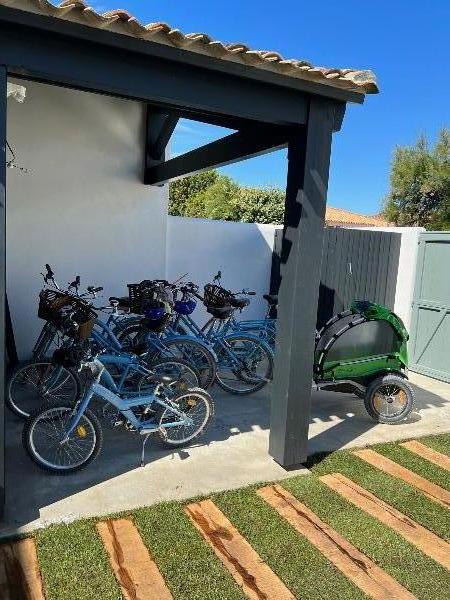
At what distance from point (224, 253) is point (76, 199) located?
2.62 metres

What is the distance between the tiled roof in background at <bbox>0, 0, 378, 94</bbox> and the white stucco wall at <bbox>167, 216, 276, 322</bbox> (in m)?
4.49

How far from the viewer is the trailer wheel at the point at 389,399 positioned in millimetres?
4672

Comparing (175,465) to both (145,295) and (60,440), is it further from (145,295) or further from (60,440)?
(145,295)

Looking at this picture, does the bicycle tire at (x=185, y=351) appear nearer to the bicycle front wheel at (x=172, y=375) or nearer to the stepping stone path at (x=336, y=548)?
the bicycle front wheel at (x=172, y=375)

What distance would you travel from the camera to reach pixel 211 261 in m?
7.79

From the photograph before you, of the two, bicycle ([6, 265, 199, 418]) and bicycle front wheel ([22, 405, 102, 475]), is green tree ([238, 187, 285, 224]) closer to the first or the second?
bicycle ([6, 265, 199, 418])

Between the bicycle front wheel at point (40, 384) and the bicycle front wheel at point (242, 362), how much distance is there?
162 cm

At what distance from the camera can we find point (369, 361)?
4.77 m

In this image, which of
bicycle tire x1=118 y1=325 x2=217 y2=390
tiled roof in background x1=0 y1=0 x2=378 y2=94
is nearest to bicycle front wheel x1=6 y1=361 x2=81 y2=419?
bicycle tire x1=118 y1=325 x2=217 y2=390

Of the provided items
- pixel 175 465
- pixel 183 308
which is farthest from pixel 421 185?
pixel 175 465

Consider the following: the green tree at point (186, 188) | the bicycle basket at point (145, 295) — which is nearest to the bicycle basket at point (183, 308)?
the bicycle basket at point (145, 295)

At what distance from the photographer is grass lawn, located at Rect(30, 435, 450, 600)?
2334 mm

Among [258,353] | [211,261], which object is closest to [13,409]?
[258,353]

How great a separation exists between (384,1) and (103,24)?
45.0ft
